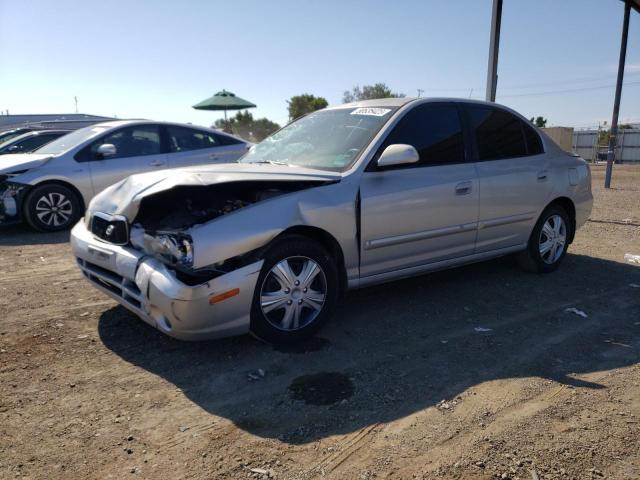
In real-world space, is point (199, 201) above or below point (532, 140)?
below

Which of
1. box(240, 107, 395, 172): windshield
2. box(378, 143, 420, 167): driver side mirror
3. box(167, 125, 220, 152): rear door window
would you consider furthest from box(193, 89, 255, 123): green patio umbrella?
box(378, 143, 420, 167): driver side mirror

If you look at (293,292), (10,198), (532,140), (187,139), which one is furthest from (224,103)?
(293,292)

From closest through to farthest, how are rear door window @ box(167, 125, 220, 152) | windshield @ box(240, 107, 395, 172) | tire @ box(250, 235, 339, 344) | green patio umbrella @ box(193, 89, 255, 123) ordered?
1. tire @ box(250, 235, 339, 344)
2. windshield @ box(240, 107, 395, 172)
3. rear door window @ box(167, 125, 220, 152)
4. green patio umbrella @ box(193, 89, 255, 123)

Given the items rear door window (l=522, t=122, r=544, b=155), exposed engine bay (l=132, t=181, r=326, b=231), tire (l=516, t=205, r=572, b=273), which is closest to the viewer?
exposed engine bay (l=132, t=181, r=326, b=231)

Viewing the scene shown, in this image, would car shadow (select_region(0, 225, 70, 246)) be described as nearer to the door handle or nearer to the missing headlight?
the missing headlight

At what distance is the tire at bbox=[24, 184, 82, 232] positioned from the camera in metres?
7.51

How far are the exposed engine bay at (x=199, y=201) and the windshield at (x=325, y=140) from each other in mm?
529

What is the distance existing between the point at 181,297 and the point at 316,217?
42.6 inches

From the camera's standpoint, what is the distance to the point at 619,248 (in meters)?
6.98

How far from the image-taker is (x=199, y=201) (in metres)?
4.07

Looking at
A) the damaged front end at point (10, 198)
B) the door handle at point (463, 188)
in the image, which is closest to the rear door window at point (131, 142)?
the damaged front end at point (10, 198)

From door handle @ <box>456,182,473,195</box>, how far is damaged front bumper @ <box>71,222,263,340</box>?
6.69 feet

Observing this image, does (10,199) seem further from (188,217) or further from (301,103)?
(301,103)

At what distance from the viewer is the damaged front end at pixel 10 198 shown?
292 inches
